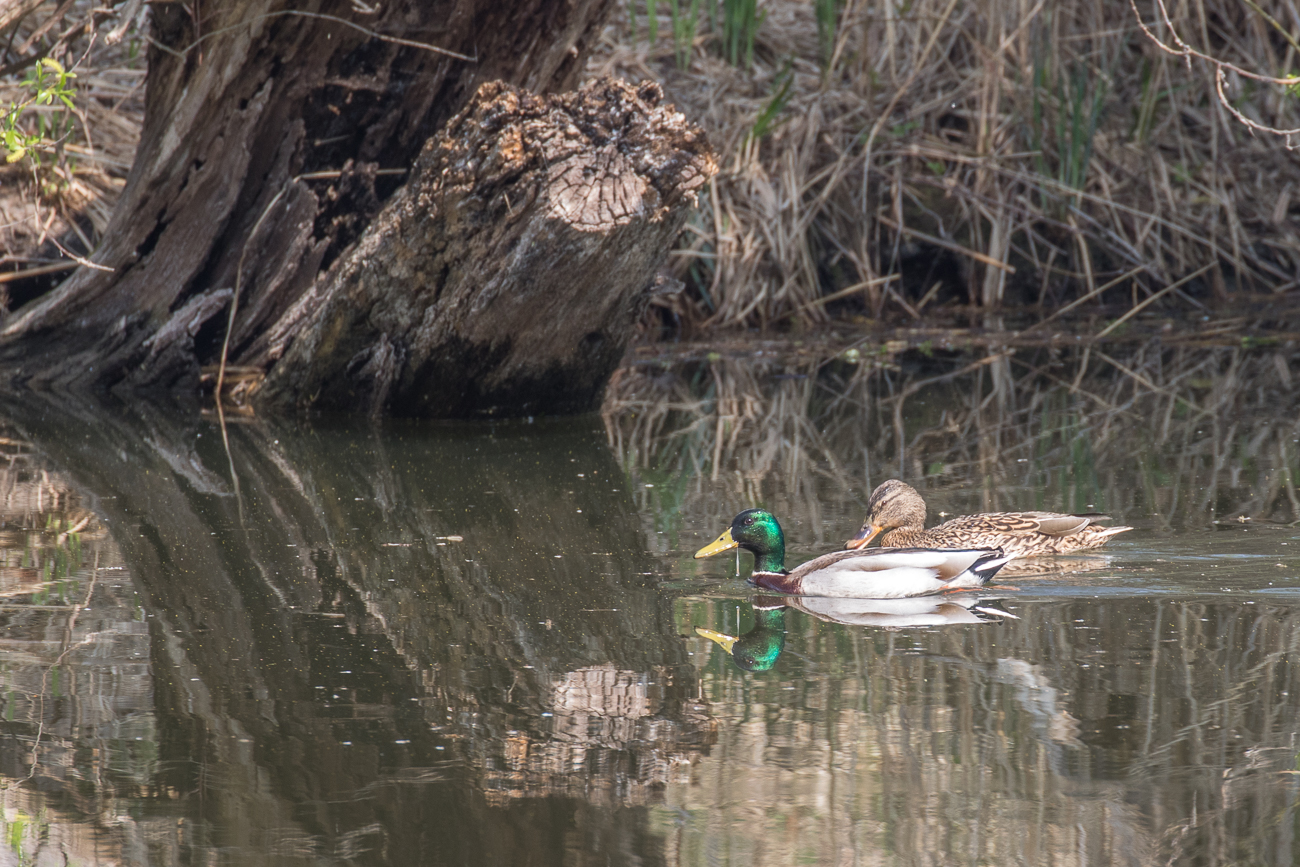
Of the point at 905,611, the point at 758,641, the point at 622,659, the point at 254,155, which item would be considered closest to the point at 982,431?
the point at 905,611

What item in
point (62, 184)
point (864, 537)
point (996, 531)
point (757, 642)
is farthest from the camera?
point (62, 184)

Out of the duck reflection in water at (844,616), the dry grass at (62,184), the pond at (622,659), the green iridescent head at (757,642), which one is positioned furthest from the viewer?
the dry grass at (62,184)

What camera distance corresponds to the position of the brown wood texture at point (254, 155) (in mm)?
7746

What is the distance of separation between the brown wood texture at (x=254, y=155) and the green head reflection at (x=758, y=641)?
413cm

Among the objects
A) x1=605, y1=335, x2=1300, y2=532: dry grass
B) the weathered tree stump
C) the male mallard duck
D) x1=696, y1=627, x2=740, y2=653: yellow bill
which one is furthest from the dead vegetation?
x1=696, y1=627, x2=740, y2=653: yellow bill

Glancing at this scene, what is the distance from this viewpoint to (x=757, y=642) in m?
4.13

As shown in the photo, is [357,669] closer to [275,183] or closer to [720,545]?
[720,545]

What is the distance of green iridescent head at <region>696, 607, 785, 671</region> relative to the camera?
392cm

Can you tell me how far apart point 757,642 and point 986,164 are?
27.3 ft

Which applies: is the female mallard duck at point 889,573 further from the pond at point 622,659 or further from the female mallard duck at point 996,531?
the female mallard duck at point 996,531

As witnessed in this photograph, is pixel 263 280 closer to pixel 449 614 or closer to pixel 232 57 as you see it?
pixel 232 57

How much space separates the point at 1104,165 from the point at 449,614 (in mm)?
9340

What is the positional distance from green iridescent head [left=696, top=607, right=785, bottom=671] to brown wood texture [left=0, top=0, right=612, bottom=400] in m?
4.18

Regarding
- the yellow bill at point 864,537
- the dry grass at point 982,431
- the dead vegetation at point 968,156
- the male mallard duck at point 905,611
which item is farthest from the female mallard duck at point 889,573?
the dead vegetation at point 968,156
